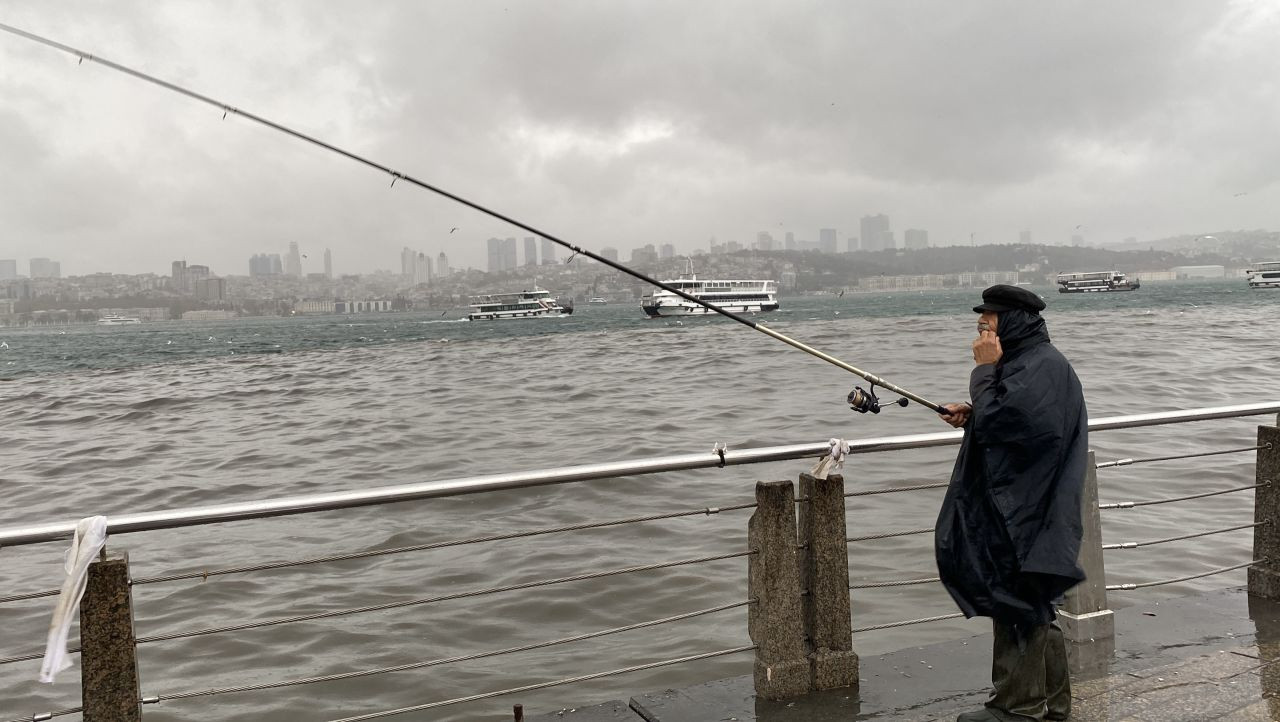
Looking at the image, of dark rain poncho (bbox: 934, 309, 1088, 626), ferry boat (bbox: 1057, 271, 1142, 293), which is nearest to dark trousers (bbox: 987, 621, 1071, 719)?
dark rain poncho (bbox: 934, 309, 1088, 626)

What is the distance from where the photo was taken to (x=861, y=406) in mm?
3811

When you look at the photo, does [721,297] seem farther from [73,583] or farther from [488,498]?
[73,583]

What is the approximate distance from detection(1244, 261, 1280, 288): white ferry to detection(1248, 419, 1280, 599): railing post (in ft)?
390

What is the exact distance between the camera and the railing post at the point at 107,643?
9.19 ft

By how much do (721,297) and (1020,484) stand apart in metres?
93.8

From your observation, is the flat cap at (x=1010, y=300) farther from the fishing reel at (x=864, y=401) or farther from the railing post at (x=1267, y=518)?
the railing post at (x=1267, y=518)

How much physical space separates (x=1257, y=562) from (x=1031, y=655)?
2.28m

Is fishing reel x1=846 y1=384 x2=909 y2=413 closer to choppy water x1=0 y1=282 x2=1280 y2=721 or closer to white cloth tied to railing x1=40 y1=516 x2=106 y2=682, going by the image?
white cloth tied to railing x1=40 y1=516 x2=106 y2=682

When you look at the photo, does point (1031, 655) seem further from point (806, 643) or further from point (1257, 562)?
point (1257, 562)

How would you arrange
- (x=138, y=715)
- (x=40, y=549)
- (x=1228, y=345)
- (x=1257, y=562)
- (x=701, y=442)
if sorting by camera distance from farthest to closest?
1. (x=1228, y=345)
2. (x=701, y=442)
3. (x=40, y=549)
4. (x=1257, y=562)
5. (x=138, y=715)

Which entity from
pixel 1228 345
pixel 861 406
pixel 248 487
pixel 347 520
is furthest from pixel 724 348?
pixel 861 406

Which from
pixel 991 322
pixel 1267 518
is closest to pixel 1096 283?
pixel 1267 518

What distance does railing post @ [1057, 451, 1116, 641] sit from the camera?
4.23 m

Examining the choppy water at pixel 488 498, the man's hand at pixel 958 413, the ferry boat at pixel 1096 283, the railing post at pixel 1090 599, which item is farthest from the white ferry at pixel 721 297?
the man's hand at pixel 958 413
